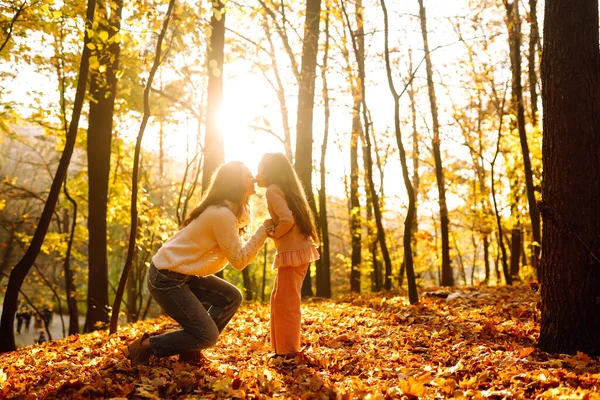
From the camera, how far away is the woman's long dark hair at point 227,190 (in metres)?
4.80

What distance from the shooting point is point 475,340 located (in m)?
5.77

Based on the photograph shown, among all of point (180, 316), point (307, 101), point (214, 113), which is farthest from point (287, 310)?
point (307, 101)

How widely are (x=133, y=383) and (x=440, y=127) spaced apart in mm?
16378

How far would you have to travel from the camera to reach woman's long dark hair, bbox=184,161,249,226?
4801 millimetres

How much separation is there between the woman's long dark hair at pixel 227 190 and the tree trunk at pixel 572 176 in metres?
2.81

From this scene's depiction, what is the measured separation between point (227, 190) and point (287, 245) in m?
0.83

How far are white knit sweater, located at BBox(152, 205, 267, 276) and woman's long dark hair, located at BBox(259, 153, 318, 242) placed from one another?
0.59 m

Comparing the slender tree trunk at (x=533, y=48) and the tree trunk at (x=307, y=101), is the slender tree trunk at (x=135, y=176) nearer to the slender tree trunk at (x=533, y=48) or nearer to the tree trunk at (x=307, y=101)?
the tree trunk at (x=307, y=101)

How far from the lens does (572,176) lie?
4652 millimetres

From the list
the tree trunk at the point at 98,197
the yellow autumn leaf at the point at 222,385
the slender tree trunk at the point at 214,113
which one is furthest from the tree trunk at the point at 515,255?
the yellow autumn leaf at the point at 222,385

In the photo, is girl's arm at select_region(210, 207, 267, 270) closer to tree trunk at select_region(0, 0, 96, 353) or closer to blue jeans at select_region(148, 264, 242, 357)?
blue jeans at select_region(148, 264, 242, 357)

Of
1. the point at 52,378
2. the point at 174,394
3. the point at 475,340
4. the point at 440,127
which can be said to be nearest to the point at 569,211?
the point at 475,340

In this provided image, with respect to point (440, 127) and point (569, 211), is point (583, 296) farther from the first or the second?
point (440, 127)

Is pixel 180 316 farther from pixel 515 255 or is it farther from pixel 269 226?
pixel 515 255
